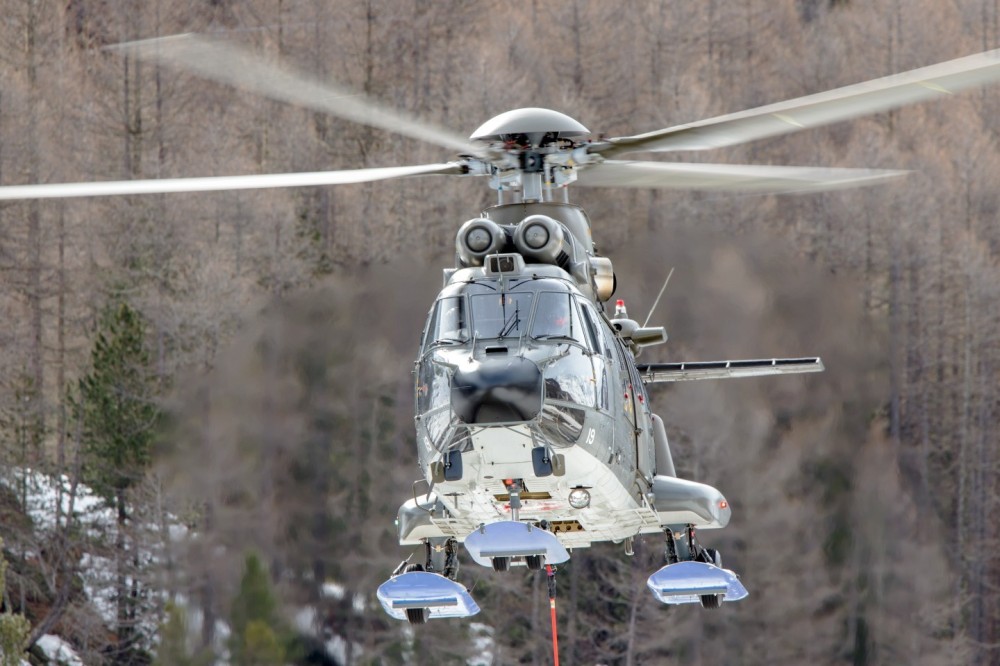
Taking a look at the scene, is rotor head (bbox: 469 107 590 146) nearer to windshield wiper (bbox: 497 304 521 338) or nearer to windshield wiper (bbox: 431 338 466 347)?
windshield wiper (bbox: 497 304 521 338)

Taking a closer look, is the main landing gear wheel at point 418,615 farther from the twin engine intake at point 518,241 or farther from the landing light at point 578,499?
the twin engine intake at point 518,241

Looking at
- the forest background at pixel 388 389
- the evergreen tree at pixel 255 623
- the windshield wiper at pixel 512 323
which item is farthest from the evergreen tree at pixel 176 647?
the windshield wiper at pixel 512 323

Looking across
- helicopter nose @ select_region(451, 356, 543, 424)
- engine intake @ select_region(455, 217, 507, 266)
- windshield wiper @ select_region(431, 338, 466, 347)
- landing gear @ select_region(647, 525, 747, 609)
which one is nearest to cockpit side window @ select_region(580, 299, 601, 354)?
engine intake @ select_region(455, 217, 507, 266)

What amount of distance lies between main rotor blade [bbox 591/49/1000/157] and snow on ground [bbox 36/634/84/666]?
66.8 feet

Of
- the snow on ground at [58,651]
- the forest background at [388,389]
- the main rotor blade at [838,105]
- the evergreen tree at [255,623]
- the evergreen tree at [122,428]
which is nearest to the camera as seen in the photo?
the main rotor blade at [838,105]

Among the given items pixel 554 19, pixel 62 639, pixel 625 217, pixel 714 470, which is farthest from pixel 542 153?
pixel 554 19

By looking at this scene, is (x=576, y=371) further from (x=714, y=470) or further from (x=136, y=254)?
(x=136, y=254)

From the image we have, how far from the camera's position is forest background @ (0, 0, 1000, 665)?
1141 inches

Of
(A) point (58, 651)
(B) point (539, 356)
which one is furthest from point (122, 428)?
(B) point (539, 356)

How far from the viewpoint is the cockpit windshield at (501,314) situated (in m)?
13.2

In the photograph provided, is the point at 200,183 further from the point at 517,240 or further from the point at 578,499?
the point at 578,499

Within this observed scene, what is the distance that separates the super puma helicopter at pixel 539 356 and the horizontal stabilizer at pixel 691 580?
1cm

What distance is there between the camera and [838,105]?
12.1 m

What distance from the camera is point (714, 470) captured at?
30.3 m
